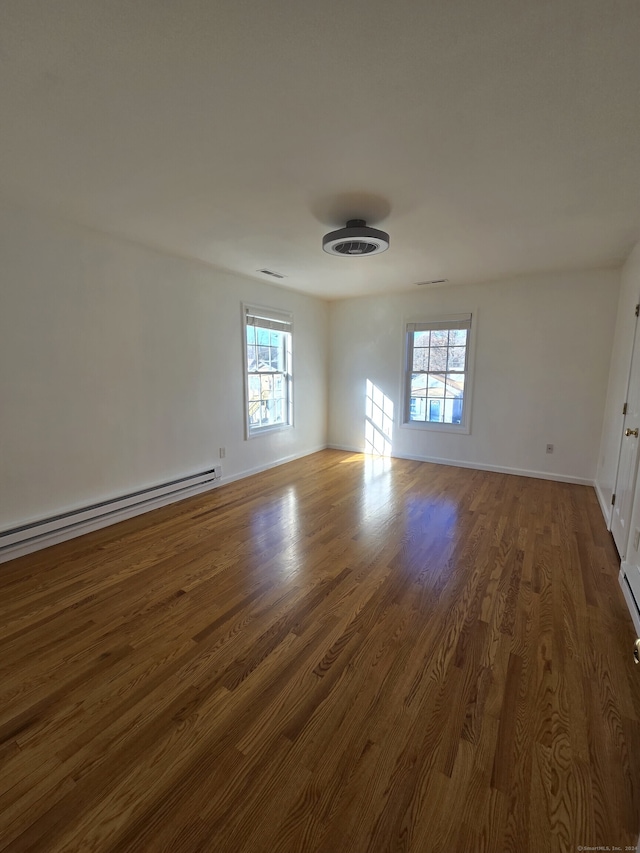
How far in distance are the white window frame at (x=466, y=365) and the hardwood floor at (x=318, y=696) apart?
2247mm

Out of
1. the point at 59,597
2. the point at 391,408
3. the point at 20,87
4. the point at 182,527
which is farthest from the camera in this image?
the point at 391,408

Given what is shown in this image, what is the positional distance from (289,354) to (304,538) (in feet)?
9.56

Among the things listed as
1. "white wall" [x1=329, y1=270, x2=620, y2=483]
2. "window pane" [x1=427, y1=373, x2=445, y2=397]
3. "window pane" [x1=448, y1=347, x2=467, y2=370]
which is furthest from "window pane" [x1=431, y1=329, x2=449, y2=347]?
"window pane" [x1=427, y1=373, x2=445, y2=397]

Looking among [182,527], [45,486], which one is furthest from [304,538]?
[45,486]

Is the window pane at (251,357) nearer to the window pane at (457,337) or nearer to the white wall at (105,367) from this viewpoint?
the white wall at (105,367)

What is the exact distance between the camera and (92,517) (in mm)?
3025

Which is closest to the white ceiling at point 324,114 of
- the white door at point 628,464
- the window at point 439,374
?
the white door at point 628,464

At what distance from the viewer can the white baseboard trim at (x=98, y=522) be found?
2.64 m

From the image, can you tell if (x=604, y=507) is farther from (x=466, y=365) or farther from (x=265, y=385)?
(x=265, y=385)

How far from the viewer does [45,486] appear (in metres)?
2.79

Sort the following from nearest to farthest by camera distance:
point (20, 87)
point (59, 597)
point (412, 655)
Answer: point (20, 87) < point (412, 655) < point (59, 597)

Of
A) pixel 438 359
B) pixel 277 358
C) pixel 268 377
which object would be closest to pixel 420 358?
pixel 438 359

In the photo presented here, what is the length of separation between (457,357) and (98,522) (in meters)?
4.49

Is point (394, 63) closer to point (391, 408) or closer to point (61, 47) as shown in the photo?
point (61, 47)
